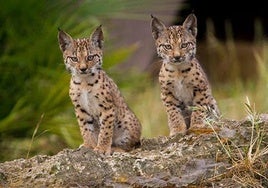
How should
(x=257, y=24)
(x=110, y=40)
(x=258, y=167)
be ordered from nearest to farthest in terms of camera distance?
(x=258, y=167), (x=110, y=40), (x=257, y=24)

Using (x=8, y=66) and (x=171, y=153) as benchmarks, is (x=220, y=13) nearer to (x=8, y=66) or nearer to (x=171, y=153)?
(x=8, y=66)

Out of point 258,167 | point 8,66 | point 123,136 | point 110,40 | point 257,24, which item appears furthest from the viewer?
point 257,24

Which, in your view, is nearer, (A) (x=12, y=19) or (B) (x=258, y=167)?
(B) (x=258, y=167)

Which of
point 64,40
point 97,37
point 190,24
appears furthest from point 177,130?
point 64,40

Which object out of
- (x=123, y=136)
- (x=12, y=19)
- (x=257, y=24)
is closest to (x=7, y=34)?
(x=12, y=19)

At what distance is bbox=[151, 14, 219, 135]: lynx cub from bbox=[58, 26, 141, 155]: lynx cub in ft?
1.13

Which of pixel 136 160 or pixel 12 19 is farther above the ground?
pixel 12 19

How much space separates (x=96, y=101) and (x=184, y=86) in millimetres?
757

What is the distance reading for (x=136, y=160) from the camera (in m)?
6.47

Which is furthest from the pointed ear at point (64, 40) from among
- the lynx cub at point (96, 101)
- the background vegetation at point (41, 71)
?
the background vegetation at point (41, 71)

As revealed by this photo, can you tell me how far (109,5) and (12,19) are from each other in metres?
0.84

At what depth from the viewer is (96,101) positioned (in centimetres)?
669

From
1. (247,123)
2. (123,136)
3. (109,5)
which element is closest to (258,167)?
(247,123)

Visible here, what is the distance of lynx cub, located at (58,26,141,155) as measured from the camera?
6.50 metres
